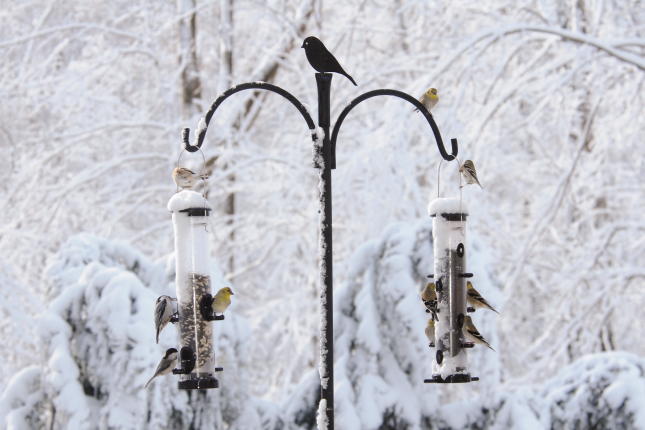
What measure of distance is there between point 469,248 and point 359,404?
3.60ft

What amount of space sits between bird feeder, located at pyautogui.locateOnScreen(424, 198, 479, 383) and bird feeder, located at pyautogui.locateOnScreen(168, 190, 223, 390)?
871 mm

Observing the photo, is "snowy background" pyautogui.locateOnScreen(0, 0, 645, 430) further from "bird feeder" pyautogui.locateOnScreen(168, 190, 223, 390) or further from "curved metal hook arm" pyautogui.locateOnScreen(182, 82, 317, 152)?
"curved metal hook arm" pyautogui.locateOnScreen(182, 82, 317, 152)

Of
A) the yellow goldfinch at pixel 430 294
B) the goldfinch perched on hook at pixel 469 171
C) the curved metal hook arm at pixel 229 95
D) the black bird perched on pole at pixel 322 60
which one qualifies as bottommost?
the yellow goldfinch at pixel 430 294

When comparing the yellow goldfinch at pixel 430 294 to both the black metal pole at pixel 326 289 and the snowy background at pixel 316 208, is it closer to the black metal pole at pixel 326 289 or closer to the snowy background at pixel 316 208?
the black metal pole at pixel 326 289

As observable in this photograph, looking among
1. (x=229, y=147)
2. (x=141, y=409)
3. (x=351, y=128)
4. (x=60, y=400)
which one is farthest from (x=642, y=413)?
(x=351, y=128)

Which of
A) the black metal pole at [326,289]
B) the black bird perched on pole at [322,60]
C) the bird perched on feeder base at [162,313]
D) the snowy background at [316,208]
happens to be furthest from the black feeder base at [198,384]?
the snowy background at [316,208]

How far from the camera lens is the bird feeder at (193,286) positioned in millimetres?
3480

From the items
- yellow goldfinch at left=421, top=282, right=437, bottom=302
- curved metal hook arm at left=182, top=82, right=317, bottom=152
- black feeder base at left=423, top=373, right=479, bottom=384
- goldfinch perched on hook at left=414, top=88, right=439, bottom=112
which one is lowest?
black feeder base at left=423, top=373, right=479, bottom=384

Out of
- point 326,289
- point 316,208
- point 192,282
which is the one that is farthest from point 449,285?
point 316,208

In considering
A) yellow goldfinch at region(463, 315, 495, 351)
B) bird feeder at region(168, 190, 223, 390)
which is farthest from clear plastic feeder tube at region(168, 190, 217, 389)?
yellow goldfinch at region(463, 315, 495, 351)

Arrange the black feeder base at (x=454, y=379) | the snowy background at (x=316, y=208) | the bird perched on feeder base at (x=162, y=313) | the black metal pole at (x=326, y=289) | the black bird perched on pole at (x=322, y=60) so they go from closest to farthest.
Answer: the black metal pole at (x=326, y=289) < the black bird perched on pole at (x=322, y=60) < the bird perched on feeder base at (x=162, y=313) < the black feeder base at (x=454, y=379) < the snowy background at (x=316, y=208)

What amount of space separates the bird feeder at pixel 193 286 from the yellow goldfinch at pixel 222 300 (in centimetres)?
3

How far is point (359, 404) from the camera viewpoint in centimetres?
549

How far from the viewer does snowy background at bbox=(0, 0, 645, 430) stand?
5.28m
